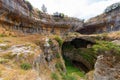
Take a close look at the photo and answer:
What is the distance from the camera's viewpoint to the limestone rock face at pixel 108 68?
834 centimetres

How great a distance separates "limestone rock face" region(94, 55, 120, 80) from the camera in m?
8.34

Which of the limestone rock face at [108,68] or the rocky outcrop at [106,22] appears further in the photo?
the rocky outcrop at [106,22]

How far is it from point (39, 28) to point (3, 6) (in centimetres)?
1487

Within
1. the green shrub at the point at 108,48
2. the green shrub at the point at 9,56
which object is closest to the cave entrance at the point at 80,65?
the green shrub at the point at 108,48

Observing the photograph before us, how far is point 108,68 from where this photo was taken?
28.2ft

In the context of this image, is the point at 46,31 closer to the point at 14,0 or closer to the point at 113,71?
the point at 14,0

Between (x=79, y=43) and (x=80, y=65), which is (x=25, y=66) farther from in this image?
(x=79, y=43)

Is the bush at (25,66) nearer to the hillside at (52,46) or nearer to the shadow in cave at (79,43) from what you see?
the hillside at (52,46)

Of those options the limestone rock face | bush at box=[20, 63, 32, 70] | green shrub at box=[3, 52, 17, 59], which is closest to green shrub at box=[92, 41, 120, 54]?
the limestone rock face

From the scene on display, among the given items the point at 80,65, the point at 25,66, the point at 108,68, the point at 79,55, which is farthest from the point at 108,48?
the point at 80,65

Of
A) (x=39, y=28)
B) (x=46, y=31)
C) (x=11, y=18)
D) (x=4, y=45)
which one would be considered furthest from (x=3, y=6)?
(x=46, y=31)

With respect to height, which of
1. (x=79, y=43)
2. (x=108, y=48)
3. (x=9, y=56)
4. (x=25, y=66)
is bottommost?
(x=79, y=43)

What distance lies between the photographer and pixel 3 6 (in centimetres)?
1958

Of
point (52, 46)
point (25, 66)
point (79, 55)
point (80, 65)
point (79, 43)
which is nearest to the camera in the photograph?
point (25, 66)
